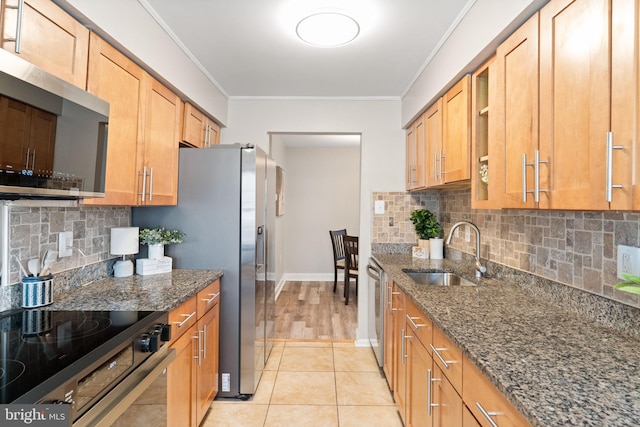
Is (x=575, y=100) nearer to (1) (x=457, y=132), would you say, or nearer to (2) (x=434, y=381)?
(1) (x=457, y=132)

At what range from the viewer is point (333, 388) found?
2354 millimetres

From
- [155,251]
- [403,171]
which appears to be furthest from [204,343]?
[403,171]

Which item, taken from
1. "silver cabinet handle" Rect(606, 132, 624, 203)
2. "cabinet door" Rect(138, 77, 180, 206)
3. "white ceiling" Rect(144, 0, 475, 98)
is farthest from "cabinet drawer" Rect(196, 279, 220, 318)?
"silver cabinet handle" Rect(606, 132, 624, 203)

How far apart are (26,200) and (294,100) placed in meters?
2.23

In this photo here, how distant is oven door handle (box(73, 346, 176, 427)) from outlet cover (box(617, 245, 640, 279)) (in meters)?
1.64

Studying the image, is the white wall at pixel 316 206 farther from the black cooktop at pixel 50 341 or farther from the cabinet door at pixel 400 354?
the black cooktop at pixel 50 341

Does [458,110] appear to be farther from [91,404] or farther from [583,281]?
[91,404]

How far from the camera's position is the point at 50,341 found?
3.51 ft

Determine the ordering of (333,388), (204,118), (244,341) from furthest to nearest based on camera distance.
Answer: (204,118)
(333,388)
(244,341)

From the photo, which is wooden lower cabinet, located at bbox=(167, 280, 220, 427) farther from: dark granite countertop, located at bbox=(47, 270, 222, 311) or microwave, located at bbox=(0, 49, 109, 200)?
microwave, located at bbox=(0, 49, 109, 200)

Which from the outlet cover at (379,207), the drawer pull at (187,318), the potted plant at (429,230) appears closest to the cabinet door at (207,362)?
the drawer pull at (187,318)

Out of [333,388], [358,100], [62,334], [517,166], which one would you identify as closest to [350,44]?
[358,100]

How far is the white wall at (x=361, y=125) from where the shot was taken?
305 centimetres

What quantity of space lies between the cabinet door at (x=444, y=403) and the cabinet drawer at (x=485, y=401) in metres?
0.09
